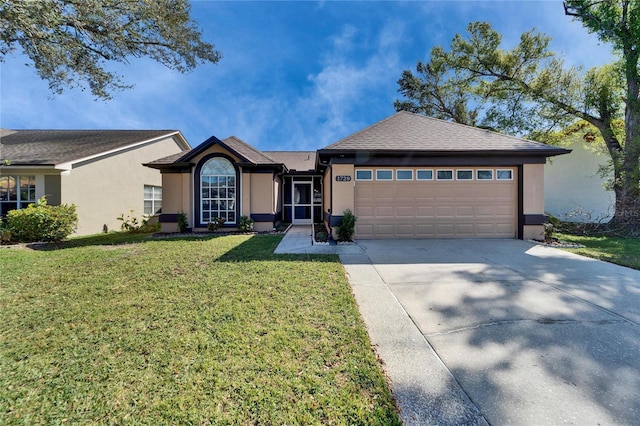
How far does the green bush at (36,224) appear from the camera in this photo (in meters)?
Result: 8.69

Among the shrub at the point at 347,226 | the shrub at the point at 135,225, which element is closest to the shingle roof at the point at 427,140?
the shrub at the point at 347,226

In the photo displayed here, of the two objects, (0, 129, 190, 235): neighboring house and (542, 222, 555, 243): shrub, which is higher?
(0, 129, 190, 235): neighboring house

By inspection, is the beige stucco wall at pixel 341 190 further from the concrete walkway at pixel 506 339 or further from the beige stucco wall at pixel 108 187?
the beige stucco wall at pixel 108 187

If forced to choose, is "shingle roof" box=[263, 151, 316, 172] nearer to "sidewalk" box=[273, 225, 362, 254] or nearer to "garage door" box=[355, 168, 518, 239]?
"garage door" box=[355, 168, 518, 239]

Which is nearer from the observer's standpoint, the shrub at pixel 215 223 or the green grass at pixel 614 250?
the green grass at pixel 614 250

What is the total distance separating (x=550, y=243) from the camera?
8.50 metres

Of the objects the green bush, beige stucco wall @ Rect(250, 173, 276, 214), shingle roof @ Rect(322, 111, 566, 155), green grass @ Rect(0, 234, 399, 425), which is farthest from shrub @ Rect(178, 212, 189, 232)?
shingle roof @ Rect(322, 111, 566, 155)

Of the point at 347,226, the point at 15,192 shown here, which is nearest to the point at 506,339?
the point at 347,226

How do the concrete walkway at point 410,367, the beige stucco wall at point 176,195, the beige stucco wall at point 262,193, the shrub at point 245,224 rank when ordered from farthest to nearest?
the beige stucco wall at point 262,193 < the beige stucco wall at point 176,195 < the shrub at point 245,224 < the concrete walkway at point 410,367

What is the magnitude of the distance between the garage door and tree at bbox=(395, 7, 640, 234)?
23.0ft

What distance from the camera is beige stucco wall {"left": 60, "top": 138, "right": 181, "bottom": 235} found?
11008 millimetres

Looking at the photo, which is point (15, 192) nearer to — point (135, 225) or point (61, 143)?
point (61, 143)

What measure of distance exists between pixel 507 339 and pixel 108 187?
15754 mm

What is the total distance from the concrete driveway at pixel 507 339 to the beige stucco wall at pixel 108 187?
40.9 feet
